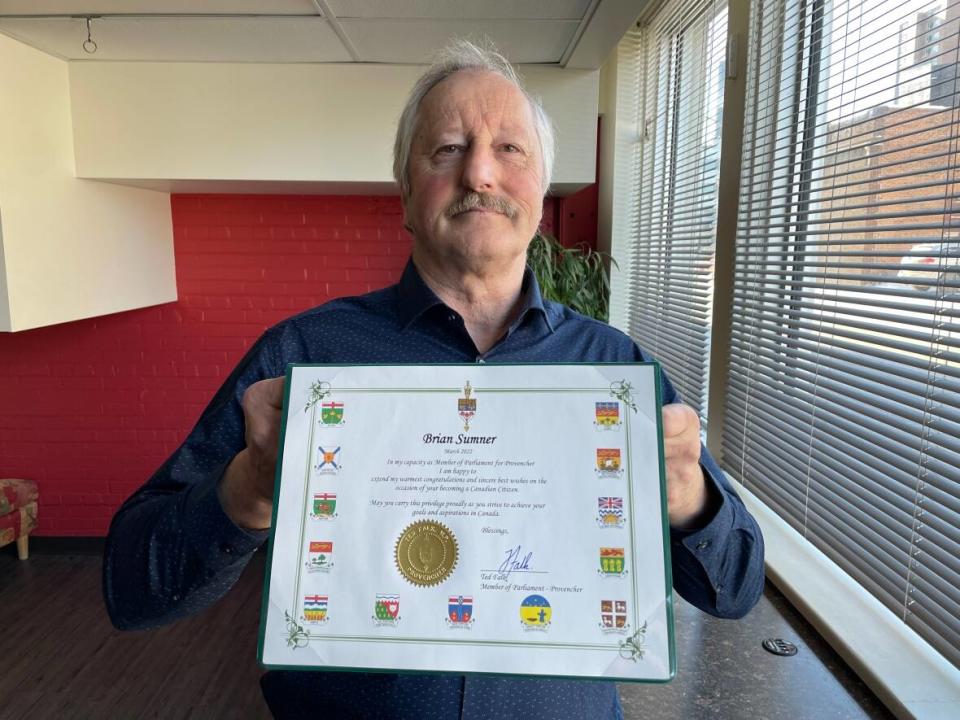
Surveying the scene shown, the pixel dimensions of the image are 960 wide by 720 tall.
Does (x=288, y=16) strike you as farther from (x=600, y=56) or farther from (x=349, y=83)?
(x=600, y=56)

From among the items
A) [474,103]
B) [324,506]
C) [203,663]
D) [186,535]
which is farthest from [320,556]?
[203,663]

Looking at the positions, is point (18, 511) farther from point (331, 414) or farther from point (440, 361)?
point (331, 414)

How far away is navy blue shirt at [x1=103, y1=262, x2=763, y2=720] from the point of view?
38.9 inches

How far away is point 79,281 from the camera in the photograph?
3.14 m

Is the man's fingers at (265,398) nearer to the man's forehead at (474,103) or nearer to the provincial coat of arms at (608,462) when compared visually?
the provincial coat of arms at (608,462)

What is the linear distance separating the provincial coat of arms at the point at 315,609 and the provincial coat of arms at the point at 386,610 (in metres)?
0.06

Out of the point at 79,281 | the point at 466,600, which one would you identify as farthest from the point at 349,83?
the point at 466,600

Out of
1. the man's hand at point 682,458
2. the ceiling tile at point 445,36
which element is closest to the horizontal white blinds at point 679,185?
the ceiling tile at point 445,36

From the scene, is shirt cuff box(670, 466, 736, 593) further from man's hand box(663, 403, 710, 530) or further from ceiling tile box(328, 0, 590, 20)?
ceiling tile box(328, 0, 590, 20)

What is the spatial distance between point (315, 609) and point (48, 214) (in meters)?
2.86

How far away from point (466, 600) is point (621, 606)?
18 centimetres

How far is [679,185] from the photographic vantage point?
287 centimetres
